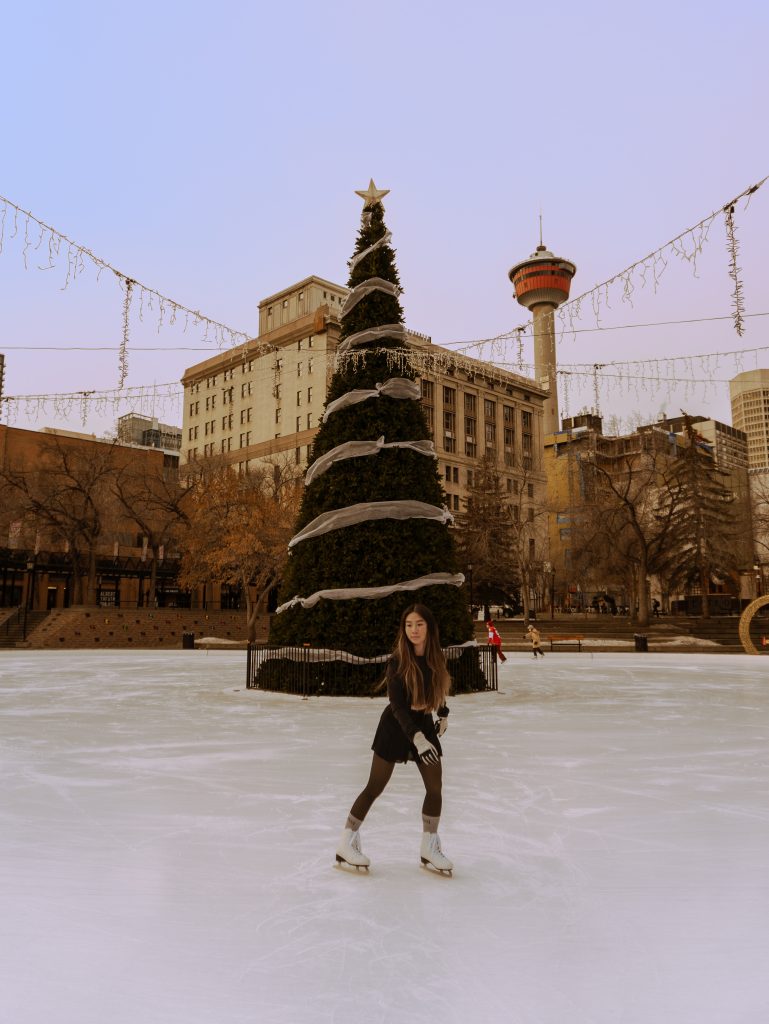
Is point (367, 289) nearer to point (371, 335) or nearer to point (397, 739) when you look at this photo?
point (371, 335)

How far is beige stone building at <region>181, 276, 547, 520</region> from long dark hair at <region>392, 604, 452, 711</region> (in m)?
62.6

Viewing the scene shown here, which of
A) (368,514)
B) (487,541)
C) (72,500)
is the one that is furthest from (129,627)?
(368,514)

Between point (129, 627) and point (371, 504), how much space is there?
91.6 ft

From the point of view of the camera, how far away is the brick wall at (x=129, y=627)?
36.5 meters

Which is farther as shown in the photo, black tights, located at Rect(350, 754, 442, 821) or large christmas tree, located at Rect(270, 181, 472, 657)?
large christmas tree, located at Rect(270, 181, 472, 657)

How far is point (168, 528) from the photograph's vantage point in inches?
1724

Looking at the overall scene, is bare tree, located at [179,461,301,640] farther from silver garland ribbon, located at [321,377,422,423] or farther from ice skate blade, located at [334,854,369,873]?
ice skate blade, located at [334,854,369,873]

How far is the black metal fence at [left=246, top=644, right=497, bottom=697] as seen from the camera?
14633 millimetres

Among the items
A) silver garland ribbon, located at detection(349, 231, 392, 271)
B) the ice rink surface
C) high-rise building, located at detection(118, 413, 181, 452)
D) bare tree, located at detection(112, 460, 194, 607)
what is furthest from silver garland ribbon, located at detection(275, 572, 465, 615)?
high-rise building, located at detection(118, 413, 181, 452)

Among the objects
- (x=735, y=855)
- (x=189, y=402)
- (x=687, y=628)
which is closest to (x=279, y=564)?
(x=687, y=628)

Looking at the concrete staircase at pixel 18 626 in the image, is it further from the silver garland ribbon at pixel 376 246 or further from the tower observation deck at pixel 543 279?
the tower observation deck at pixel 543 279

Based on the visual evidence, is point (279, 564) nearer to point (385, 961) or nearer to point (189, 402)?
point (385, 961)

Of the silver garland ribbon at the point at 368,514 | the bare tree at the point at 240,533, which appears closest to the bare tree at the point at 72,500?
the bare tree at the point at 240,533

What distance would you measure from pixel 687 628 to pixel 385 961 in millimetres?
39431
